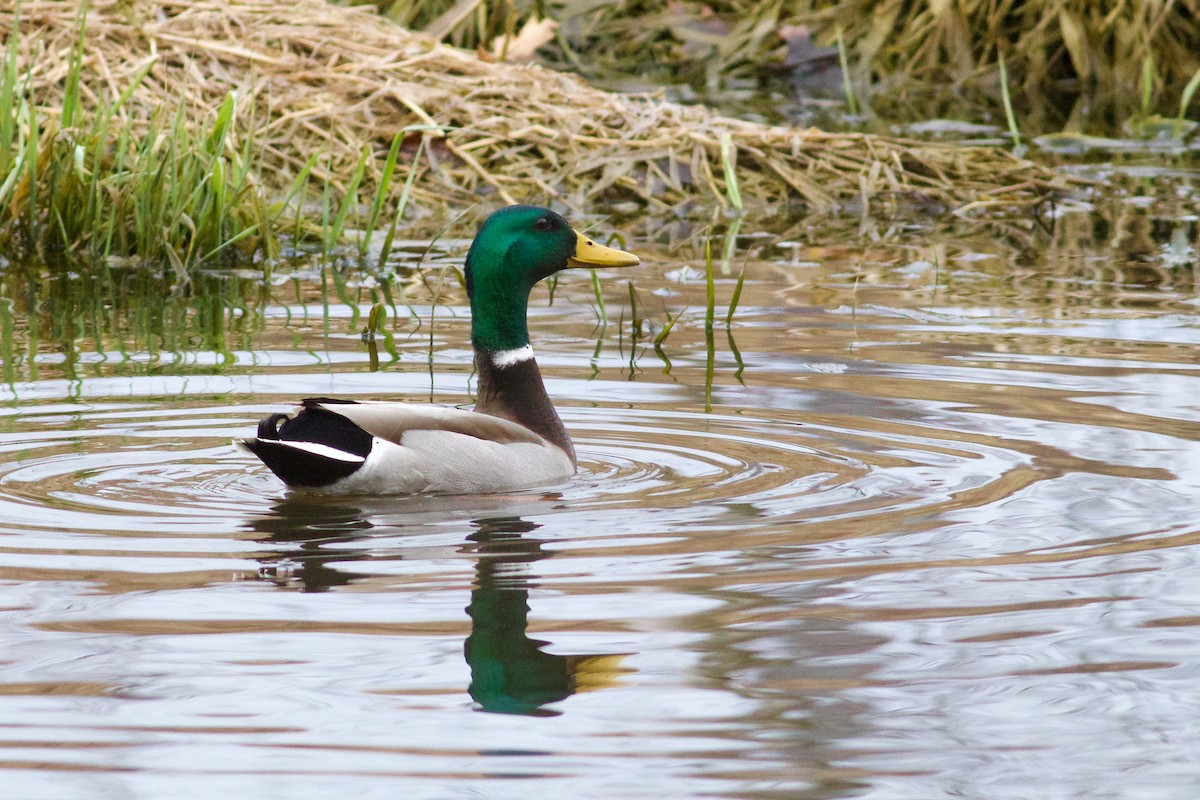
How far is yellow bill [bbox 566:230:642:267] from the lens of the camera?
5.70m

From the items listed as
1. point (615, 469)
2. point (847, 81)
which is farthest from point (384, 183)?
point (847, 81)

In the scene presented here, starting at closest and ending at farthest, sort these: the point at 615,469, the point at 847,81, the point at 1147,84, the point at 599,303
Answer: the point at 615,469 → the point at 599,303 → the point at 1147,84 → the point at 847,81

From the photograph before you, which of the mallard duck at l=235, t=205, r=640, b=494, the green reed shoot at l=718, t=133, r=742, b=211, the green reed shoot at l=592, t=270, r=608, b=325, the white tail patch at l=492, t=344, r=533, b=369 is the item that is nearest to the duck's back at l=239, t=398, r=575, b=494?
the mallard duck at l=235, t=205, r=640, b=494

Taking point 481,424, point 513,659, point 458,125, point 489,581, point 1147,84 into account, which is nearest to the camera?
point 513,659

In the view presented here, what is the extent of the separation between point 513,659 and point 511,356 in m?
2.14

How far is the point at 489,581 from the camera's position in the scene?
3.96 metres

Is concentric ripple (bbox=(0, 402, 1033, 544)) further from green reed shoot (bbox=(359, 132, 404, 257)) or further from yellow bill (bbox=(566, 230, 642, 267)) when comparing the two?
green reed shoot (bbox=(359, 132, 404, 257))

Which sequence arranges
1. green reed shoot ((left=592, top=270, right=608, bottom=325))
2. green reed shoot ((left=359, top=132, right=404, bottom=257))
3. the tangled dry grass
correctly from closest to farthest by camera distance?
green reed shoot ((left=592, top=270, right=608, bottom=325)), green reed shoot ((left=359, top=132, right=404, bottom=257)), the tangled dry grass

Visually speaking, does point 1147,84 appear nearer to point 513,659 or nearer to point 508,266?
point 508,266

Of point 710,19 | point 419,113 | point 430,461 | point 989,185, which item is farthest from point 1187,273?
point 710,19

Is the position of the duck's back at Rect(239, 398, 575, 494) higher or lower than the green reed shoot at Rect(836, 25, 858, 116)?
lower

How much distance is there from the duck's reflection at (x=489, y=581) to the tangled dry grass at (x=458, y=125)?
5427 millimetres

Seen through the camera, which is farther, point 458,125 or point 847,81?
point 847,81

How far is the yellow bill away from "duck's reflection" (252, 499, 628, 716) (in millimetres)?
1226
